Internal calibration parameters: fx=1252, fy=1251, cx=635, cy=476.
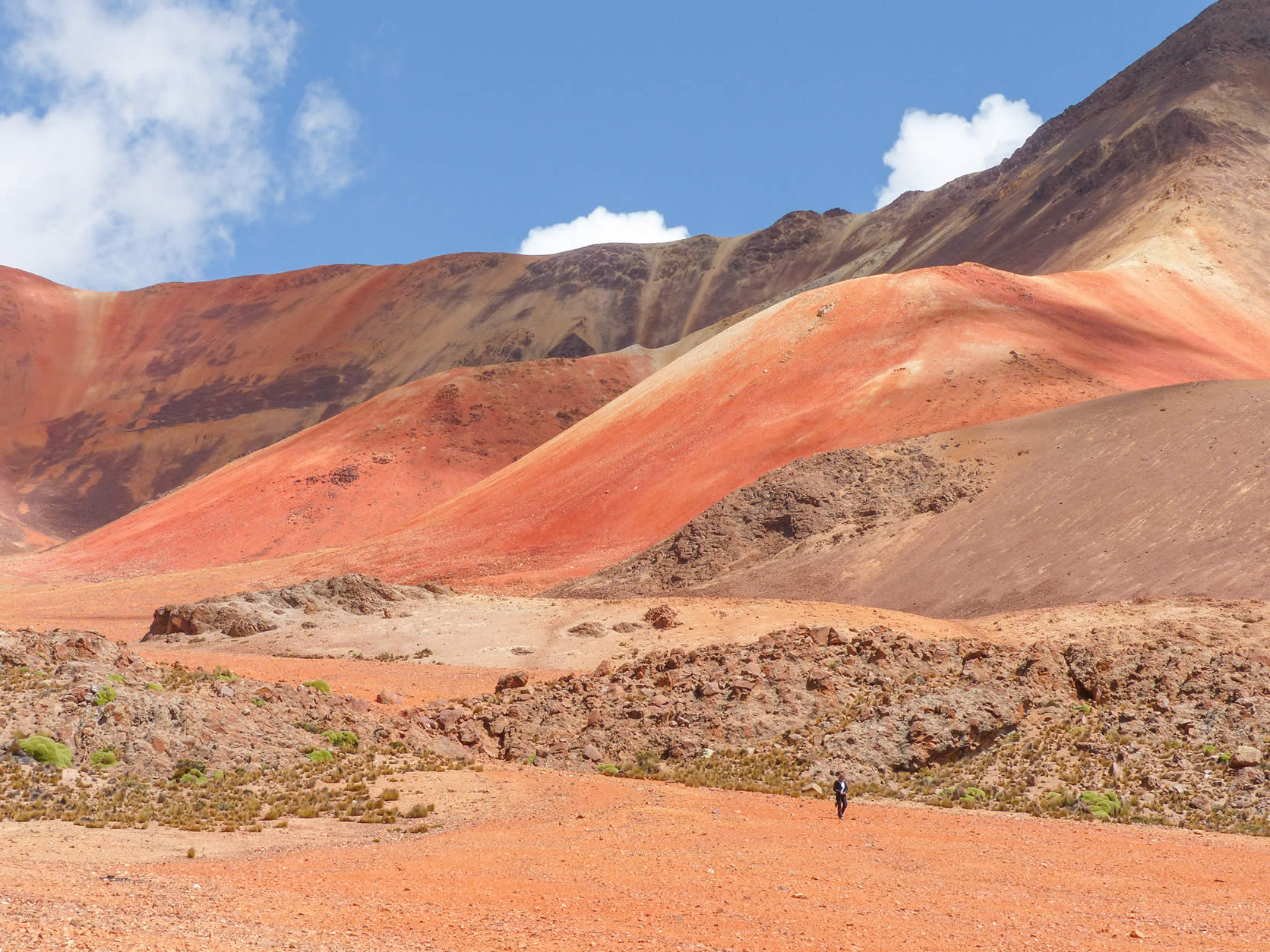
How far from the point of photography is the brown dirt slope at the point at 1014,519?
28.6 metres

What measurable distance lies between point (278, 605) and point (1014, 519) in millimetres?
20115

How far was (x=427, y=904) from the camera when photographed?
33.1ft

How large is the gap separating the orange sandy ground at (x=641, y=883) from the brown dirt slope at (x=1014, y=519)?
14086 mm

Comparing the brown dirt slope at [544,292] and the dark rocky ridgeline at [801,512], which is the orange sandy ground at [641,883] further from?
the brown dirt slope at [544,292]

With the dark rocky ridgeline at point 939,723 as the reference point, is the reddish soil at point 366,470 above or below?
above

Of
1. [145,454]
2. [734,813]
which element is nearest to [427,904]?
[734,813]

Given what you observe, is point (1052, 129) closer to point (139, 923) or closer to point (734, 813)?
point (734, 813)

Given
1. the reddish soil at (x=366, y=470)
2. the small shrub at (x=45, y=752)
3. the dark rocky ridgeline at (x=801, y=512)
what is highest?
the reddish soil at (x=366, y=470)

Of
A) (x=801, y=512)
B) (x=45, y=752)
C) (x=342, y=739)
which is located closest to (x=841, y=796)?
(x=342, y=739)

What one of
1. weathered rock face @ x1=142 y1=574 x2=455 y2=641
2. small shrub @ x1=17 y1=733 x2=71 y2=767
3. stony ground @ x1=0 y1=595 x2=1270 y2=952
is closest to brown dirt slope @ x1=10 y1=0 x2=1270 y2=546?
weathered rock face @ x1=142 y1=574 x2=455 y2=641

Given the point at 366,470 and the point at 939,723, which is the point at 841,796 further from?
the point at 366,470

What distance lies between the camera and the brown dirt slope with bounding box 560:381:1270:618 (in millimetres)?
28562

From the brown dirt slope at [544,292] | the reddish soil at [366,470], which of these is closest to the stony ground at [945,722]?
the reddish soil at [366,470]

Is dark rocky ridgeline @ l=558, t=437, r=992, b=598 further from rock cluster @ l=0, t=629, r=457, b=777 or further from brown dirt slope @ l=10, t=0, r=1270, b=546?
brown dirt slope @ l=10, t=0, r=1270, b=546
